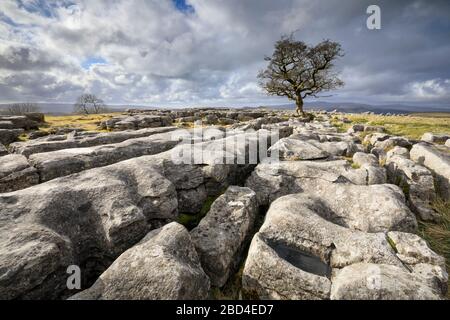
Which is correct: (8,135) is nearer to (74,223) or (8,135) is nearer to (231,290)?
(74,223)

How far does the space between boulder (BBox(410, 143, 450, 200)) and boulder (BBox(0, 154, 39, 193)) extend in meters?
17.5

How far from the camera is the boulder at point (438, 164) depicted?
444 inches

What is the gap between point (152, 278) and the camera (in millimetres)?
5312

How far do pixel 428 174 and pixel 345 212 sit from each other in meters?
5.63

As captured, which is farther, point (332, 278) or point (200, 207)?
point (200, 207)

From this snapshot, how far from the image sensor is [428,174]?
11.2 meters

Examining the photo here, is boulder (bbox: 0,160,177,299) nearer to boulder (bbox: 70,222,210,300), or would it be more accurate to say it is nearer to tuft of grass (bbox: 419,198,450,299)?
boulder (bbox: 70,222,210,300)

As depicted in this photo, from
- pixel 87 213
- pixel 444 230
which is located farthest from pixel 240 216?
pixel 444 230

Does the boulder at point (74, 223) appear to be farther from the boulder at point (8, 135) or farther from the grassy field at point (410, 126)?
the grassy field at point (410, 126)

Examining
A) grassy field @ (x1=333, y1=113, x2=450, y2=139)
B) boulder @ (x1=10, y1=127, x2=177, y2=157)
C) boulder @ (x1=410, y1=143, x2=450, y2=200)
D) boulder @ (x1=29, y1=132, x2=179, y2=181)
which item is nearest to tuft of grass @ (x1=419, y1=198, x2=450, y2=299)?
boulder @ (x1=410, y1=143, x2=450, y2=200)

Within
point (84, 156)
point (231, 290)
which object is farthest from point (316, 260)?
point (84, 156)

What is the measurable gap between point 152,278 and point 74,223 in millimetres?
3530

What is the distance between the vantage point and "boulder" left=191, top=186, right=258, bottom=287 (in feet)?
23.2
